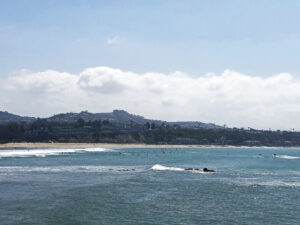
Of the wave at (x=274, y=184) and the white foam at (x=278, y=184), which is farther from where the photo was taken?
the white foam at (x=278, y=184)

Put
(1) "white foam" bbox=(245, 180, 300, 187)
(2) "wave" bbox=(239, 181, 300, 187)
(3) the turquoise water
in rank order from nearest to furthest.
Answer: (3) the turquoise water
(2) "wave" bbox=(239, 181, 300, 187)
(1) "white foam" bbox=(245, 180, 300, 187)

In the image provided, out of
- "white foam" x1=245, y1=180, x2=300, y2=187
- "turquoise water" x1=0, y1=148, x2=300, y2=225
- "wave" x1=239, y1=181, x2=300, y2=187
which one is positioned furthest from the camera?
"white foam" x1=245, y1=180, x2=300, y2=187

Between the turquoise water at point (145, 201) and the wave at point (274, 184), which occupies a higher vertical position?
the wave at point (274, 184)

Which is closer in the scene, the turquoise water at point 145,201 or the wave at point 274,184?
the turquoise water at point 145,201

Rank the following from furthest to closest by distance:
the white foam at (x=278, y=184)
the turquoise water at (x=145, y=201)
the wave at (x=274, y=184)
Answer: the white foam at (x=278, y=184) < the wave at (x=274, y=184) < the turquoise water at (x=145, y=201)

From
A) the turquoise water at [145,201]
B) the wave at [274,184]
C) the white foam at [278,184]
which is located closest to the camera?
the turquoise water at [145,201]

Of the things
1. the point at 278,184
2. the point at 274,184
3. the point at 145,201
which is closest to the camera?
the point at 145,201

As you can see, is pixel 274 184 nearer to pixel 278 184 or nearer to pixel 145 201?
pixel 278 184

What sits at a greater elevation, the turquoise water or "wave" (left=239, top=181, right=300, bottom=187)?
"wave" (left=239, top=181, right=300, bottom=187)

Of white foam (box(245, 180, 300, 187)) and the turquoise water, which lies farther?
white foam (box(245, 180, 300, 187))

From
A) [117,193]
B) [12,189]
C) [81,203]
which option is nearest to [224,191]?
[117,193]

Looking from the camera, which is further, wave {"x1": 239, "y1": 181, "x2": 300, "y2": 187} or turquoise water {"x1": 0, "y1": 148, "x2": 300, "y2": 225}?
wave {"x1": 239, "y1": 181, "x2": 300, "y2": 187}

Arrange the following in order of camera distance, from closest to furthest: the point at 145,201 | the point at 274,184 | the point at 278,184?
the point at 145,201
the point at 274,184
the point at 278,184

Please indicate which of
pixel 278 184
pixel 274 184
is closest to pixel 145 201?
pixel 274 184
